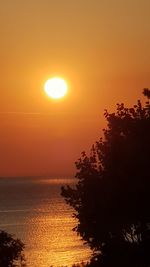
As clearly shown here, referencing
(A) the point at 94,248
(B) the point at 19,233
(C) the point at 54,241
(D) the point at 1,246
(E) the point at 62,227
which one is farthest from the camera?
(E) the point at 62,227

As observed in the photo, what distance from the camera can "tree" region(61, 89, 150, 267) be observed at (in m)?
33.3

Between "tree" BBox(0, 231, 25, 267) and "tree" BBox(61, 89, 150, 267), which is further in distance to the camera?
"tree" BBox(0, 231, 25, 267)

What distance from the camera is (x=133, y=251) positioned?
109 ft

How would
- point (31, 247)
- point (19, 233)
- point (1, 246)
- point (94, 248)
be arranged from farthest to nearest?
point (19, 233)
point (31, 247)
point (1, 246)
point (94, 248)

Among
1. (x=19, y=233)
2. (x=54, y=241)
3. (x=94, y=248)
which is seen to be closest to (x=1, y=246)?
(x=94, y=248)

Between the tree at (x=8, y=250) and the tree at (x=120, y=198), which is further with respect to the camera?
the tree at (x=8, y=250)

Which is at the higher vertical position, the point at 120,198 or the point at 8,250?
the point at 120,198

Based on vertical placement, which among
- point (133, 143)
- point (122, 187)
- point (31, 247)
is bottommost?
point (31, 247)

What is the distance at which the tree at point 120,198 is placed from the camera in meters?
33.3

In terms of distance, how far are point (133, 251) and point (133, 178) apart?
435 cm

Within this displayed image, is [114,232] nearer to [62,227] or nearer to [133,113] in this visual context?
[133,113]

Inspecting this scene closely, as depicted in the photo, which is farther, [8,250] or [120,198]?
[8,250]

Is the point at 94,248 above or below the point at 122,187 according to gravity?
below

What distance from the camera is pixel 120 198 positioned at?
110ft
